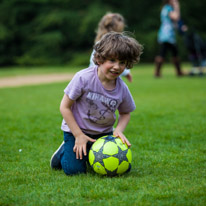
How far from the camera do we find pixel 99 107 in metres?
3.35

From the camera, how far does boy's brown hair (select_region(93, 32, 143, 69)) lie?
3.13 metres

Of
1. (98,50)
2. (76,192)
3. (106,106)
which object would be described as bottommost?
(76,192)

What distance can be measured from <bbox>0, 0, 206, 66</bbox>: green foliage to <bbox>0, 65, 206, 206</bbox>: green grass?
72.4 ft

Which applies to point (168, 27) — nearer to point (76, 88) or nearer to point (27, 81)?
point (27, 81)

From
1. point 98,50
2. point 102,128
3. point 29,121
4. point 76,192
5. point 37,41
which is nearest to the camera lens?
point 76,192

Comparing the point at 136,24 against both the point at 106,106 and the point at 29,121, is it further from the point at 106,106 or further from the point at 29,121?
the point at 106,106

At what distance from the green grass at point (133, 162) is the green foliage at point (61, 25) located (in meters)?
22.1

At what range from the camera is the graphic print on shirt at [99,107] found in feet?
10.9

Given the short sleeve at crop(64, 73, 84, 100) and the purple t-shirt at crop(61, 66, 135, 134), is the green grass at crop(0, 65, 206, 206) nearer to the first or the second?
the purple t-shirt at crop(61, 66, 135, 134)

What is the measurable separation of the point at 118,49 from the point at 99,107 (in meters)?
0.58

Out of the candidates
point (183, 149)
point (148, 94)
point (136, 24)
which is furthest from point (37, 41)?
point (183, 149)

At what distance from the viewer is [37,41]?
95.8ft

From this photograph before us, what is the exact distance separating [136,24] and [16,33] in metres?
10.1

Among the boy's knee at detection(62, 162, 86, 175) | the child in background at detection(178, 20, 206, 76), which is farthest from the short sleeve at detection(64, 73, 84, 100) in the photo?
the child in background at detection(178, 20, 206, 76)
